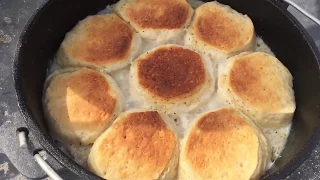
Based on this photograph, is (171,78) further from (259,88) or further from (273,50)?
(273,50)

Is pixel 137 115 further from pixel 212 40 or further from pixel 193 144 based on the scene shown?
pixel 212 40

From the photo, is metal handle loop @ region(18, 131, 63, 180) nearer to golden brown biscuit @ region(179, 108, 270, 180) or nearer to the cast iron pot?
the cast iron pot

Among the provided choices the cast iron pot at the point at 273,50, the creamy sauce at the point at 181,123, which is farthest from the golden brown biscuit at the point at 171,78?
the cast iron pot at the point at 273,50

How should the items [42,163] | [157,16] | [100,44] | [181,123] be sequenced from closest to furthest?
[42,163] < [181,123] < [100,44] < [157,16]

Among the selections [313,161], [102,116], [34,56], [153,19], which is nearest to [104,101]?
[102,116]

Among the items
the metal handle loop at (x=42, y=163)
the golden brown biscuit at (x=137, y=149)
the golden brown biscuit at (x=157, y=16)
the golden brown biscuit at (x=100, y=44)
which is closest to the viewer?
the metal handle loop at (x=42, y=163)

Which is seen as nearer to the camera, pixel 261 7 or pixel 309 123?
pixel 309 123

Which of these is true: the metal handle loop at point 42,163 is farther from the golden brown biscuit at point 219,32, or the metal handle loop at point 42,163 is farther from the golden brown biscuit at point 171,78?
the golden brown biscuit at point 219,32


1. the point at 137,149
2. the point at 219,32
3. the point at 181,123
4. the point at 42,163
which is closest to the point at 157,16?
the point at 219,32
